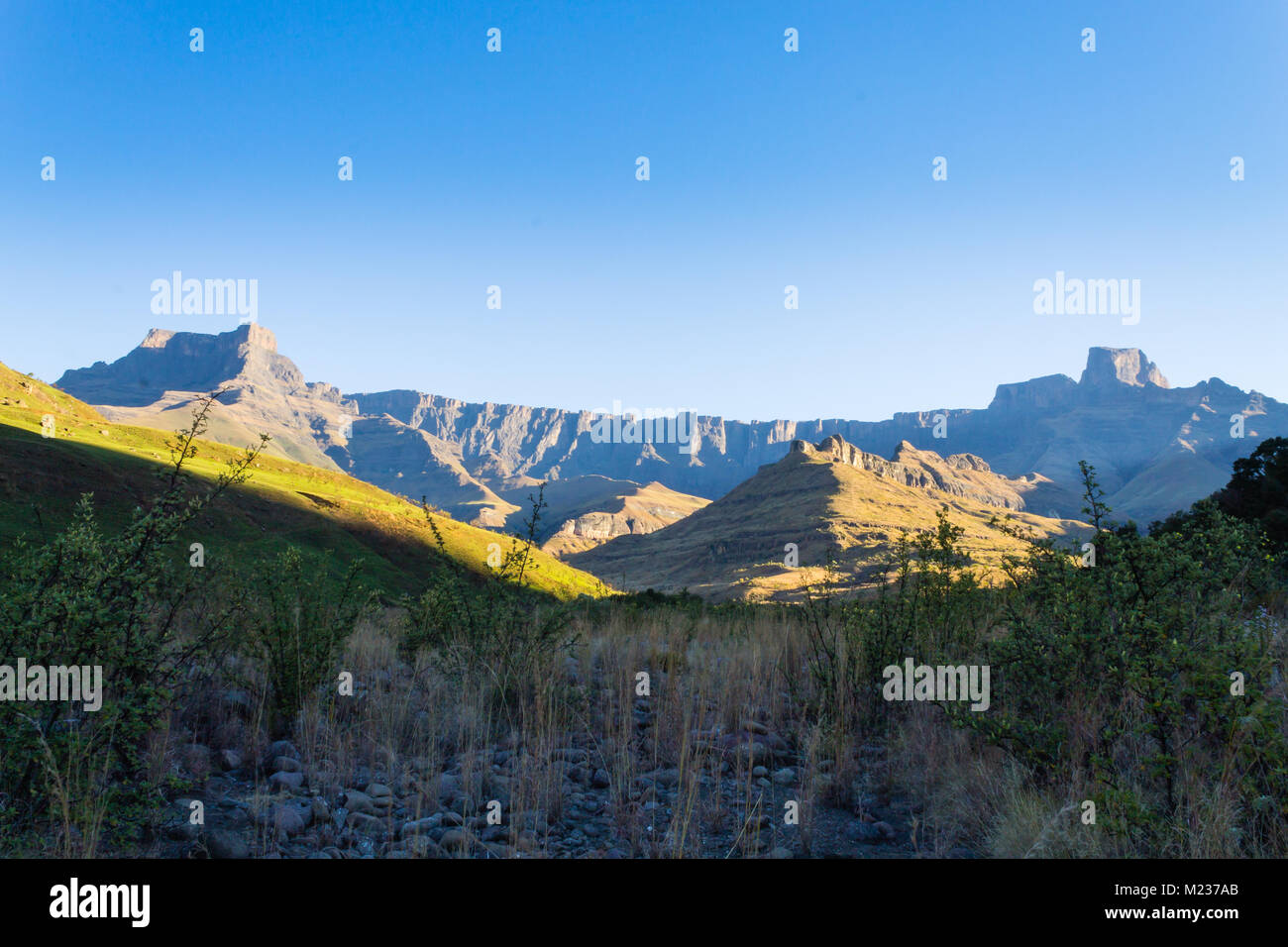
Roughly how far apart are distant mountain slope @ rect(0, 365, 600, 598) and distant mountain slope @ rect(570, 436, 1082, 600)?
1495 inches

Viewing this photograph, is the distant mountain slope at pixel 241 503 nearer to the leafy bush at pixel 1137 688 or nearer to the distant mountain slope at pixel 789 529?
the leafy bush at pixel 1137 688

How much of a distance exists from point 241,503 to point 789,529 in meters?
95.3

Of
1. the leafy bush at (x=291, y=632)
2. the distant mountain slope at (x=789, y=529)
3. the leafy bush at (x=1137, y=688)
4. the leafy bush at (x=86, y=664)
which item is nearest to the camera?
the leafy bush at (x=86, y=664)

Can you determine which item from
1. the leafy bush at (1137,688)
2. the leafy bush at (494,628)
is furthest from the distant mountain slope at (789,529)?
the leafy bush at (1137,688)

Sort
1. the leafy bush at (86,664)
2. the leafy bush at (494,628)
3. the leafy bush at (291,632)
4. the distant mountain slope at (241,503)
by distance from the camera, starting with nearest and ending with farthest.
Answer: the leafy bush at (86,664)
the leafy bush at (291,632)
the leafy bush at (494,628)
the distant mountain slope at (241,503)

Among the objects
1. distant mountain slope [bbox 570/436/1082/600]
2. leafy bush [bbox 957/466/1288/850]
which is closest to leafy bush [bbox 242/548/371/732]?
leafy bush [bbox 957/466/1288/850]

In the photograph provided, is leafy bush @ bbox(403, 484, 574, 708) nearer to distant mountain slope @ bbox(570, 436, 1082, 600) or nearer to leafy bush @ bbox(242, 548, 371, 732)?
leafy bush @ bbox(242, 548, 371, 732)

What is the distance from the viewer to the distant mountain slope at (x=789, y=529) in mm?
90500

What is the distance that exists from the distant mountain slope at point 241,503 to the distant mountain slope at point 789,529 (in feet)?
125
